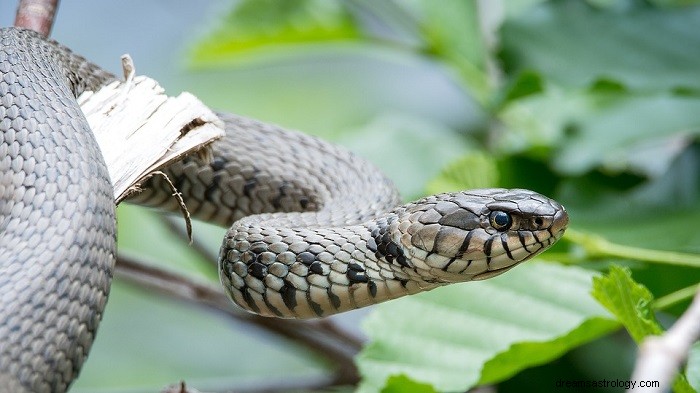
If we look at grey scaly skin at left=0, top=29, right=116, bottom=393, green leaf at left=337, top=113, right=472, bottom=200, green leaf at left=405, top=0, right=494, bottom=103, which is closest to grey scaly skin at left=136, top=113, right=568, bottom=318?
grey scaly skin at left=0, top=29, right=116, bottom=393

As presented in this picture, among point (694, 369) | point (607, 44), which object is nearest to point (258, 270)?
point (694, 369)

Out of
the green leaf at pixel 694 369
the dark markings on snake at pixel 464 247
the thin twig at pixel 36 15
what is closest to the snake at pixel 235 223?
the dark markings on snake at pixel 464 247

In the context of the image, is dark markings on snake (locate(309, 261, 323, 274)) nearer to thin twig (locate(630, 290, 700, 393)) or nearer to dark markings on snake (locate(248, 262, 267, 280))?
dark markings on snake (locate(248, 262, 267, 280))

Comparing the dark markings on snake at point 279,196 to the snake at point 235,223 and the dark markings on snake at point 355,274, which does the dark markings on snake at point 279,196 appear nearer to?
the snake at point 235,223

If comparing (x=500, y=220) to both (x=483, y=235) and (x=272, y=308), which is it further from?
(x=272, y=308)

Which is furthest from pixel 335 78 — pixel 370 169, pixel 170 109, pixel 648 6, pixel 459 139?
pixel 170 109

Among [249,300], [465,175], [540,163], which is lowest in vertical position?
[249,300]

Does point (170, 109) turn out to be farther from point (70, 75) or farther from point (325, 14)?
point (325, 14)
